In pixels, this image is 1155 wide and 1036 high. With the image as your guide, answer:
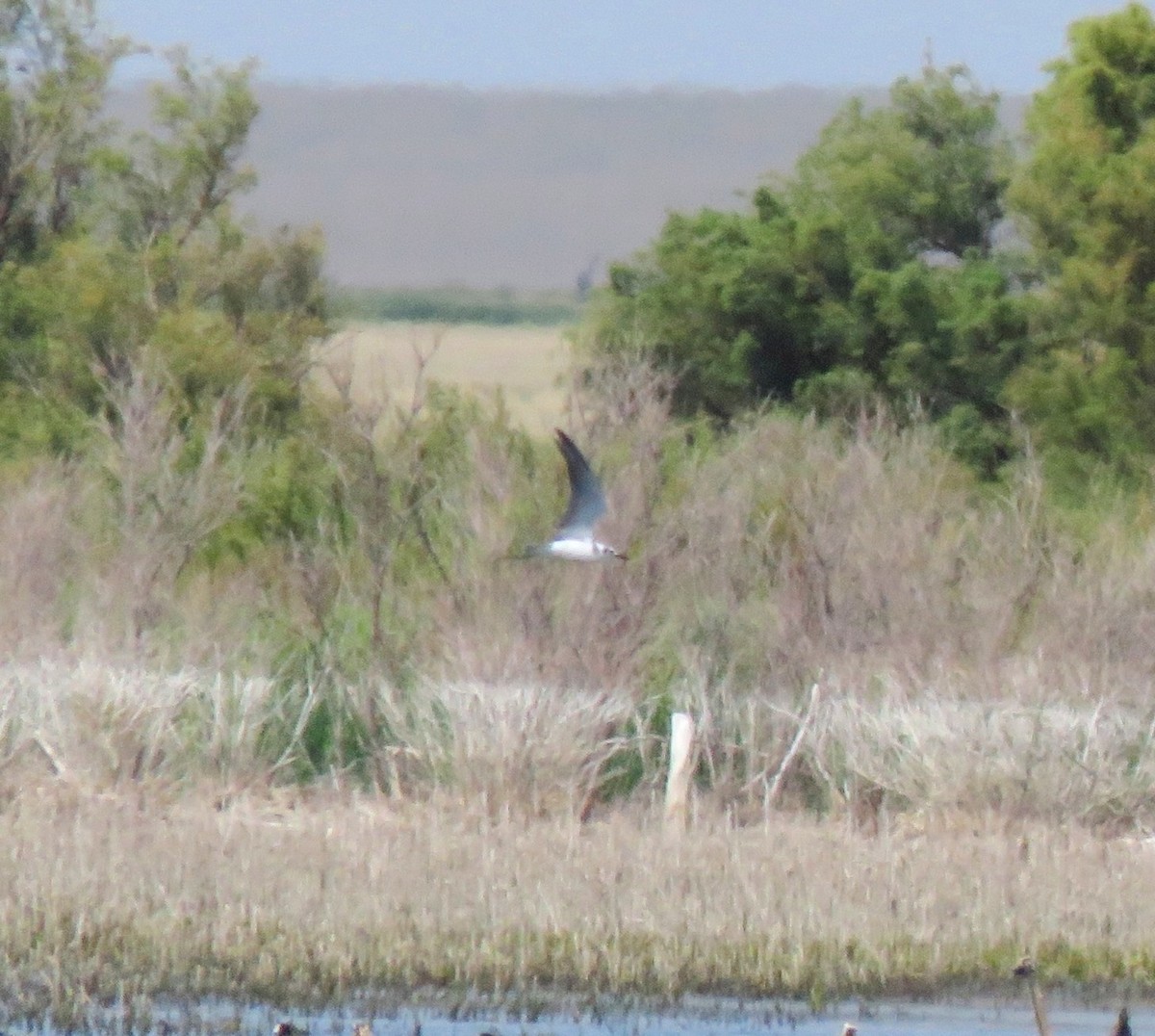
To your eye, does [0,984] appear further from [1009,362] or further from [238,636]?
[1009,362]

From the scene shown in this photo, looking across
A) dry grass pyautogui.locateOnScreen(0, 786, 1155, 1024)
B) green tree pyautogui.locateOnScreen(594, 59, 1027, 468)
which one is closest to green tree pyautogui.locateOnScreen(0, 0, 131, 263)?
green tree pyautogui.locateOnScreen(594, 59, 1027, 468)

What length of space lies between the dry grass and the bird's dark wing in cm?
184

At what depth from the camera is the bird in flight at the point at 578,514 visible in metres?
15.1

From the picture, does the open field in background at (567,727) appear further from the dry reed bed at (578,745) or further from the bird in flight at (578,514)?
the bird in flight at (578,514)

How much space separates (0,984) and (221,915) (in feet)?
4.74

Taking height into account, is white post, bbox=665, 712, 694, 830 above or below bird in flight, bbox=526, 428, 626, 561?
below

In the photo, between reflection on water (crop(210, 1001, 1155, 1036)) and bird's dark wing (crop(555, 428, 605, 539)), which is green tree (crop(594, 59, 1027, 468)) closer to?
bird's dark wing (crop(555, 428, 605, 539))

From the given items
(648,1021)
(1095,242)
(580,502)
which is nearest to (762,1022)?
(648,1021)

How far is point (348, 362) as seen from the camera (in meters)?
20.8

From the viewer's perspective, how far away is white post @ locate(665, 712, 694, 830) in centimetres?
1741

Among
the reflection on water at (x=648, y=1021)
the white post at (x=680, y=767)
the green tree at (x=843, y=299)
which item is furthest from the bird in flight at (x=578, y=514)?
the green tree at (x=843, y=299)

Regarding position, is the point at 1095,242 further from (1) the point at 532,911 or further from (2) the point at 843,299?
(1) the point at 532,911

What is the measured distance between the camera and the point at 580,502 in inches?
605

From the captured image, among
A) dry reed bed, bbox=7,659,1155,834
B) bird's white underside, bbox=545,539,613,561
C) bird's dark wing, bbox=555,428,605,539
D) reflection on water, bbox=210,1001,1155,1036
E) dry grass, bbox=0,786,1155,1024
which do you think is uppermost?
bird's dark wing, bbox=555,428,605,539
